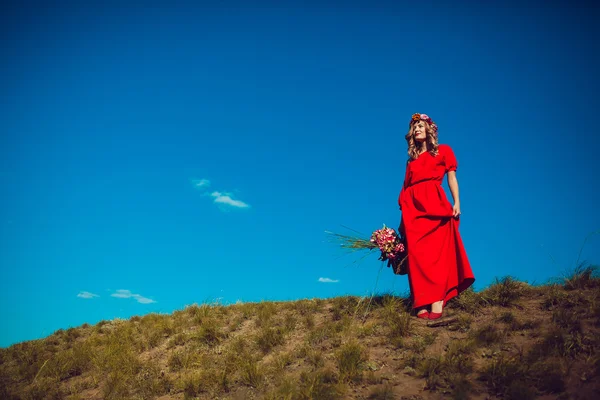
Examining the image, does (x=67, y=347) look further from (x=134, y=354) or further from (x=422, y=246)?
(x=422, y=246)

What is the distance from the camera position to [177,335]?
316 inches

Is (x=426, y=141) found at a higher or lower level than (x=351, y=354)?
higher

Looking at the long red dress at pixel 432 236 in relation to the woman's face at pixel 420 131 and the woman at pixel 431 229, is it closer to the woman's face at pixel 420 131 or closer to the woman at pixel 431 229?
the woman at pixel 431 229

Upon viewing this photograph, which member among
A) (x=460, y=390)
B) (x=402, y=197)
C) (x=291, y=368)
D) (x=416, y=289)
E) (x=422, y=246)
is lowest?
(x=460, y=390)

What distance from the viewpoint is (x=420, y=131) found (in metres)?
6.75

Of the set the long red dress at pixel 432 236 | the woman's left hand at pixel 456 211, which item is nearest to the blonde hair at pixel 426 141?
the long red dress at pixel 432 236

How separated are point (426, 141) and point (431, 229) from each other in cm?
157

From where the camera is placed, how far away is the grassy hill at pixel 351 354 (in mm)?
4512

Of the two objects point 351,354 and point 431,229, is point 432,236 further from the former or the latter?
point 351,354

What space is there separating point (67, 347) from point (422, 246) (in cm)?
875

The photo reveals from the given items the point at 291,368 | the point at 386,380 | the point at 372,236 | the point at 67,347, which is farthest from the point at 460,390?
the point at 67,347

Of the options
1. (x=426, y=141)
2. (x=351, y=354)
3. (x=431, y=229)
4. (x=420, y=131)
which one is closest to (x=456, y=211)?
(x=431, y=229)

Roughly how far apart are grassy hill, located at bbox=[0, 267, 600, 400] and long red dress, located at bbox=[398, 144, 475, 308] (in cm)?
52

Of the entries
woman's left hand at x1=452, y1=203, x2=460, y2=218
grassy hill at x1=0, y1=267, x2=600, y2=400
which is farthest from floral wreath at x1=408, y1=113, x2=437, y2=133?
grassy hill at x1=0, y1=267, x2=600, y2=400
